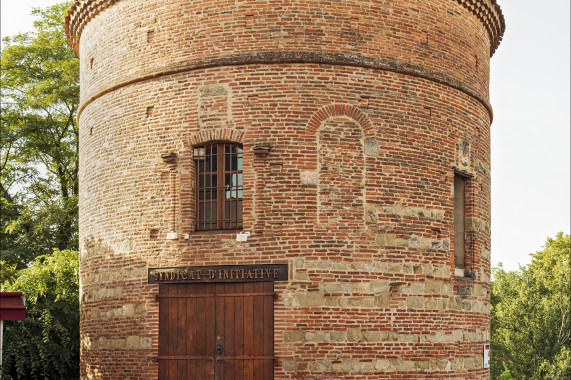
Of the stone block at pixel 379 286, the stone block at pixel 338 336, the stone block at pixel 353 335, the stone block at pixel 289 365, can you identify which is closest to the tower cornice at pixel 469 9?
the stone block at pixel 379 286

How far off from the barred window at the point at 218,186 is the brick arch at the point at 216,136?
243 mm

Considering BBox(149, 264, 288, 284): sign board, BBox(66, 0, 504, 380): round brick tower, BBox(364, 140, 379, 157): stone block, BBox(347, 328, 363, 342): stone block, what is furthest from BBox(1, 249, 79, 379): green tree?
BBox(364, 140, 379, 157): stone block

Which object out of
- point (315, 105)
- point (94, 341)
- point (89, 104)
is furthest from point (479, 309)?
point (89, 104)

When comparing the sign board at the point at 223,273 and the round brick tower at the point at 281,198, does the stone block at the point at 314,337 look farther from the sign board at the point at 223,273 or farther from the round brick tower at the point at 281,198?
the sign board at the point at 223,273

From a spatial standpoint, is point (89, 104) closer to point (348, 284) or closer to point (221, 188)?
point (221, 188)

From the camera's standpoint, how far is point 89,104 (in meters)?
18.3

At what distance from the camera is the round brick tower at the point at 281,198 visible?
14969mm

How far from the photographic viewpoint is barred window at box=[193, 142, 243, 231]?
15570 millimetres

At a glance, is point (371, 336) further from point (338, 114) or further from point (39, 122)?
point (39, 122)

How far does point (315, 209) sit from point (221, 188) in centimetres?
203

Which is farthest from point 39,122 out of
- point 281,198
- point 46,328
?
point 281,198

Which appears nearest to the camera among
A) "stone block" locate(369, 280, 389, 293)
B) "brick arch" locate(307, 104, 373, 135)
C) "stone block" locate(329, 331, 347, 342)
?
"stone block" locate(329, 331, 347, 342)

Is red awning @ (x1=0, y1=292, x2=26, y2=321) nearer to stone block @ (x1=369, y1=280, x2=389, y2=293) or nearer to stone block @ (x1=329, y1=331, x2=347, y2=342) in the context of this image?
stone block @ (x1=329, y1=331, x2=347, y2=342)

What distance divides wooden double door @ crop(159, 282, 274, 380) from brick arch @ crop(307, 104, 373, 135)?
3.31 metres
